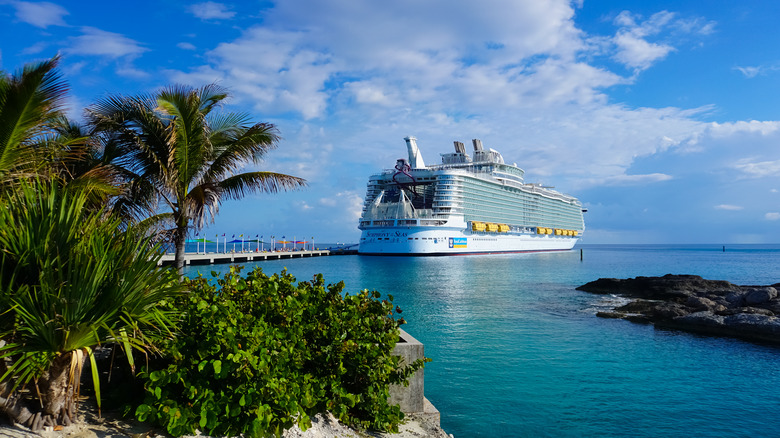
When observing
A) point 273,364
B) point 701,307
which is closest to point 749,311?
point 701,307

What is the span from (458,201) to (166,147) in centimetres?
6598

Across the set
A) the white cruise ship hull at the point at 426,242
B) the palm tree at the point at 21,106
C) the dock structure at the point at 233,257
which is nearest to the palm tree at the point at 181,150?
the palm tree at the point at 21,106

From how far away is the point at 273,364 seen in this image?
14.3 ft

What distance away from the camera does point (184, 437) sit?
4004 millimetres

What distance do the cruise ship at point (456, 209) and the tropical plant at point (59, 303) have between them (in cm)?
6394

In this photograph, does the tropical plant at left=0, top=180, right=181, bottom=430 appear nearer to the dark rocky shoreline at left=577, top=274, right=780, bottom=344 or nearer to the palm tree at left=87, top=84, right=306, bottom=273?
the palm tree at left=87, top=84, right=306, bottom=273

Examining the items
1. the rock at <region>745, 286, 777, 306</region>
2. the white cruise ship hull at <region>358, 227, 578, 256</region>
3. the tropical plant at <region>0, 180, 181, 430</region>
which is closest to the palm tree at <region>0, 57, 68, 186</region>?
the tropical plant at <region>0, 180, 181, 430</region>

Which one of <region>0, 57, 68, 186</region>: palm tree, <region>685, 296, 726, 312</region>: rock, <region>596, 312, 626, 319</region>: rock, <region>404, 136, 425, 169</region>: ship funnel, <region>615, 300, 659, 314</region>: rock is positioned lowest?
<region>596, 312, 626, 319</region>: rock

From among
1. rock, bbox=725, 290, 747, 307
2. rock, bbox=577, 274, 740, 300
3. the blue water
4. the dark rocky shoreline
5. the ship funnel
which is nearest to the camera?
the blue water

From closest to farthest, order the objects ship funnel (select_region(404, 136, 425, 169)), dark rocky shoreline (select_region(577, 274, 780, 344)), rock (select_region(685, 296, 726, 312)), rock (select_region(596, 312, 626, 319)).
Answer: dark rocky shoreline (select_region(577, 274, 780, 344))
rock (select_region(596, 312, 626, 319))
rock (select_region(685, 296, 726, 312))
ship funnel (select_region(404, 136, 425, 169))

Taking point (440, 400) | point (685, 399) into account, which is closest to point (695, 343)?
point (685, 399)

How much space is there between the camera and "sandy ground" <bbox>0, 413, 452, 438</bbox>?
3.72 meters

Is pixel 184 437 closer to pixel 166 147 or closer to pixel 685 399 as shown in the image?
pixel 166 147

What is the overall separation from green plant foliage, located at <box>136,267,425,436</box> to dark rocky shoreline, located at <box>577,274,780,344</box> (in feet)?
49.4
